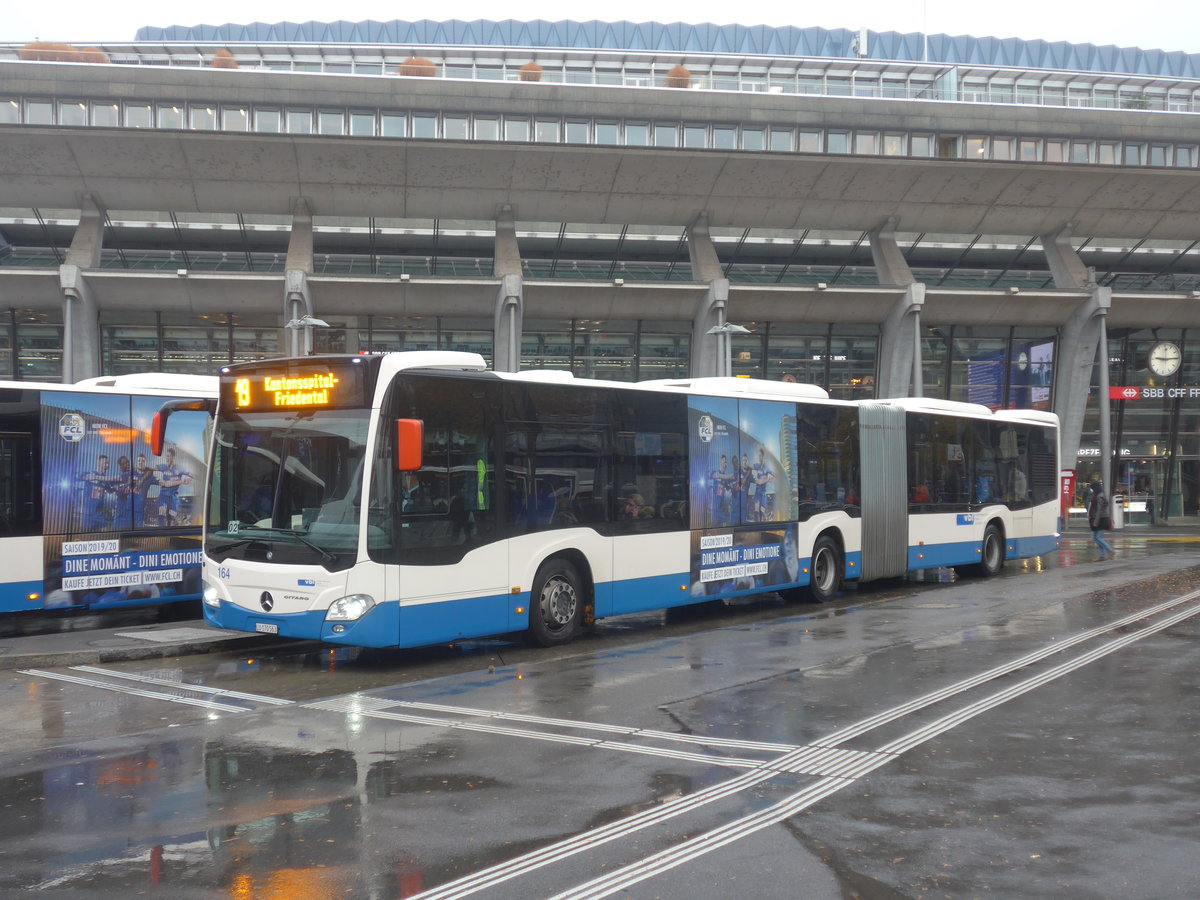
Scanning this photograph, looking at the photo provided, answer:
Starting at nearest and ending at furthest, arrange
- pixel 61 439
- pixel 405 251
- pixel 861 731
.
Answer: pixel 861 731, pixel 61 439, pixel 405 251

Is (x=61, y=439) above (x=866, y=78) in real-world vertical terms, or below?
below

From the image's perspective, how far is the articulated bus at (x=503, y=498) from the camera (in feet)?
35.5

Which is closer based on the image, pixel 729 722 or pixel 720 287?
pixel 729 722

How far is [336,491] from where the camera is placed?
10.9 m

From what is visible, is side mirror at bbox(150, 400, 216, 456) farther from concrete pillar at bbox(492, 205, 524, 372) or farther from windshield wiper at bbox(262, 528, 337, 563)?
concrete pillar at bbox(492, 205, 524, 372)

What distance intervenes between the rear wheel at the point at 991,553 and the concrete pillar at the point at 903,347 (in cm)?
1365

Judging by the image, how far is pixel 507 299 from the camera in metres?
32.4

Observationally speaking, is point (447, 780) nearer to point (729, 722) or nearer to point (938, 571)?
point (729, 722)

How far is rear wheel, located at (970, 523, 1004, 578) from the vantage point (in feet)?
69.7

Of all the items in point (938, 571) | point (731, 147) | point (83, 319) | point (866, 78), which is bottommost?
point (938, 571)

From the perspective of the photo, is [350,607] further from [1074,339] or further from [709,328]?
[1074,339]

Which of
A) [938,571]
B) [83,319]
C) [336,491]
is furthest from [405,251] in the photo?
[336,491]

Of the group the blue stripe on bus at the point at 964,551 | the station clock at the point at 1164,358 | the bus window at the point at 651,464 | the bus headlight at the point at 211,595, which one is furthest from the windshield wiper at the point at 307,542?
the station clock at the point at 1164,358

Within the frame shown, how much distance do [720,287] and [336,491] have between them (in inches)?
957
